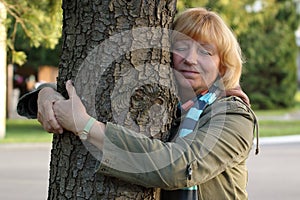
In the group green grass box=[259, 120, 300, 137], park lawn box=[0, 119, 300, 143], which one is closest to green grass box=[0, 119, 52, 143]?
park lawn box=[0, 119, 300, 143]

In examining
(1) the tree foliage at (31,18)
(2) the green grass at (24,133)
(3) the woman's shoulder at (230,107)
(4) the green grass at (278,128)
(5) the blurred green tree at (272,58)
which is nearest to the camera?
(3) the woman's shoulder at (230,107)

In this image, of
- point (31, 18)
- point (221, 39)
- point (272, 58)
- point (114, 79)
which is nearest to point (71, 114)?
point (114, 79)

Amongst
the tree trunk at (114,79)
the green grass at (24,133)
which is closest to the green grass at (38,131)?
the green grass at (24,133)

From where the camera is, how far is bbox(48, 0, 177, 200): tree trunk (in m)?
2.65

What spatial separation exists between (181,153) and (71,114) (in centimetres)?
43

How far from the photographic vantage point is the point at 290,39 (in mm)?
31594

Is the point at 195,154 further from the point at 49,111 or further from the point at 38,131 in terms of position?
the point at 38,131

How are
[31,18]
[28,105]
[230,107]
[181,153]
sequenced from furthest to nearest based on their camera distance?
[31,18] → [28,105] → [230,107] → [181,153]

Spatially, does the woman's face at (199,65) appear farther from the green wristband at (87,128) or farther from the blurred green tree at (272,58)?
the blurred green tree at (272,58)

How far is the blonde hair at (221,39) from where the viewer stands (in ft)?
8.98

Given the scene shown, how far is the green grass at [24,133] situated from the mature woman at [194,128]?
47.5 ft

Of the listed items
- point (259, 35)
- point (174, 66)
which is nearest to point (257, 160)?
point (174, 66)

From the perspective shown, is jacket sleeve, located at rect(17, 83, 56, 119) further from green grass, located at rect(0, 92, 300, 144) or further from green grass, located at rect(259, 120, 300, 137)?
green grass, located at rect(259, 120, 300, 137)

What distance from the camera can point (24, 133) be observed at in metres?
20.1
